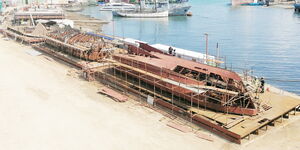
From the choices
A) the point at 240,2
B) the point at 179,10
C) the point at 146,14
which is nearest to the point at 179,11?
the point at 179,10

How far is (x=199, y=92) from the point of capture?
73.2 feet

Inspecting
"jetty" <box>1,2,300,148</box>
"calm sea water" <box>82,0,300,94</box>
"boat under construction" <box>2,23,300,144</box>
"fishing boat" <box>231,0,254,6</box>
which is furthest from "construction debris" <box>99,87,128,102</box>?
"fishing boat" <box>231,0,254,6</box>

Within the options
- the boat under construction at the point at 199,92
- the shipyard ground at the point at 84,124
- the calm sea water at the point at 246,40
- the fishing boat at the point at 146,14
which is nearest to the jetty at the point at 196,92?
the boat under construction at the point at 199,92

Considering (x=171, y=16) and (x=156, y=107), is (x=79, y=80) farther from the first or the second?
(x=171, y=16)

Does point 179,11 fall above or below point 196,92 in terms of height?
above

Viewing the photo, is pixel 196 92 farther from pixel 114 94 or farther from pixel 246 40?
pixel 246 40

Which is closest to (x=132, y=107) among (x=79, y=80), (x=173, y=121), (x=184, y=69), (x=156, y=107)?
(x=156, y=107)

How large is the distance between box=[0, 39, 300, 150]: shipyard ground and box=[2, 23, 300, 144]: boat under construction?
98 cm

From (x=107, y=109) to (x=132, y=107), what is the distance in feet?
7.33

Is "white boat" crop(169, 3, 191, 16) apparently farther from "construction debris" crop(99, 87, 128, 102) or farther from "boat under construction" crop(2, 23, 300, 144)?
"construction debris" crop(99, 87, 128, 102)

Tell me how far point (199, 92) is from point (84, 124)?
31.0 ft

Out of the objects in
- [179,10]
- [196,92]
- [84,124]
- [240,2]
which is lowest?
[84,124]

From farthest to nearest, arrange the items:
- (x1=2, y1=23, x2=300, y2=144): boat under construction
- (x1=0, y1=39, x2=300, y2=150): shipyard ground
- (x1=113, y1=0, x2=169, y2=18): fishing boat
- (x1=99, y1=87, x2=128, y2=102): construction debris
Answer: (x1=113, y1=0, x2=169, y2=18): fishing boat
(x1=99, y1=87, x2=128, y2=102): construction debris
(x1=2, y1=23, x2=300, y2=144): boat under construction
(x1=0, y1=39, x2=300, y2=150): shipyard ground

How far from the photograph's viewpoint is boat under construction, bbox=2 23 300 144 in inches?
825
